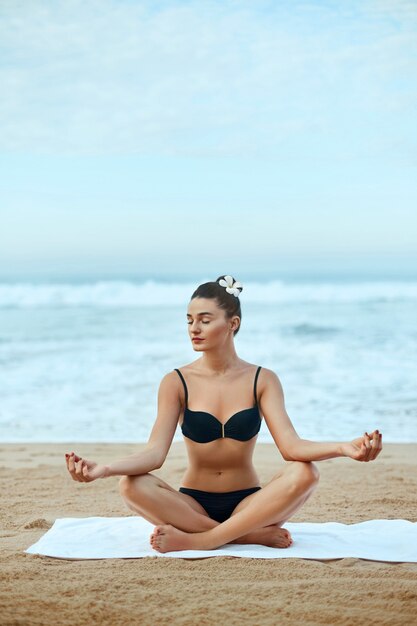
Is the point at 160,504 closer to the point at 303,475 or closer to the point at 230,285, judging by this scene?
the point at 303,475

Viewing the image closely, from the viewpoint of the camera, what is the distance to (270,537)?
354cm

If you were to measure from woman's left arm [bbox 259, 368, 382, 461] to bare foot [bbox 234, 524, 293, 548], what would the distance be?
0.97 ft

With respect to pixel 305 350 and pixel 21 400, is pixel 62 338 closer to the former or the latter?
pixel 305 350

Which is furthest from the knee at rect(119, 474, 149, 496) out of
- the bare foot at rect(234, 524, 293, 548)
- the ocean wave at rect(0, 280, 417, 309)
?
the ocean wave at rect(0, 280, 417, 309)

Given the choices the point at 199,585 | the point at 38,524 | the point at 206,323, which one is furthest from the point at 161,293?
the point at 199,585

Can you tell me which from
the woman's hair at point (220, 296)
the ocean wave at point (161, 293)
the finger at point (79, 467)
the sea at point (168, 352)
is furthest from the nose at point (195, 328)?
the ocean wave at point (161, 293)

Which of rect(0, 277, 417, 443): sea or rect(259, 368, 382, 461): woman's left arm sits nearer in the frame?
rect(259, 368, 382, 461): woman's left arm

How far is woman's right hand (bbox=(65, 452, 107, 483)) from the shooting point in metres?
3.09

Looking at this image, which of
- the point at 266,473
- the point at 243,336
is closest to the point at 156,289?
the point at 243,336

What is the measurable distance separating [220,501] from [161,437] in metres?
0.36

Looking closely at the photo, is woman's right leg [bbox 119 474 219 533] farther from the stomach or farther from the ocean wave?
the ocean wave

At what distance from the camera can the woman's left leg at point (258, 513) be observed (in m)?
3.38

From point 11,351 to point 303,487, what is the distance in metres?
10.9

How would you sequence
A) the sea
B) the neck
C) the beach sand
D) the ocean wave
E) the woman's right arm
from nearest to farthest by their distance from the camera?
the beach sand, the woman's right arm, the neck, the sea, the ocean wave
